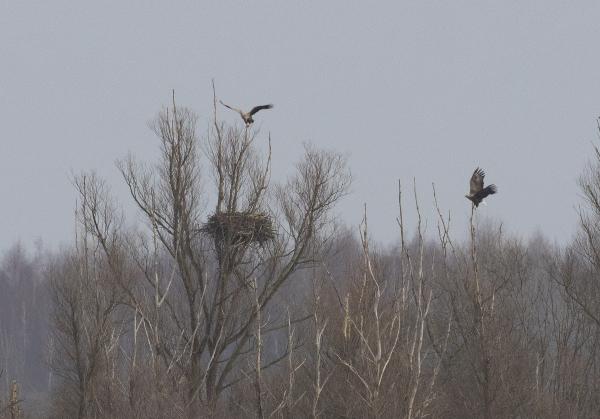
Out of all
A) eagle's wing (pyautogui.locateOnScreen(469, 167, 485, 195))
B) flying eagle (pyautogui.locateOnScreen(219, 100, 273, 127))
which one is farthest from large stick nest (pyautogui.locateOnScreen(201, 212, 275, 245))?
eagle's wing (pyautogui.locateOnScreen(469, 167, 485, 195))

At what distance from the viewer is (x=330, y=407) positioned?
615 inches

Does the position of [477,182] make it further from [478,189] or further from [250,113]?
[250,113]

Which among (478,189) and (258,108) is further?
(258,108)

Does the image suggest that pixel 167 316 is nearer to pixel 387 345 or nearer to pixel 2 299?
pixel 387 345

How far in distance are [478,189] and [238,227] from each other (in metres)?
4.48

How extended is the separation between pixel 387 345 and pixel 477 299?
2.18m

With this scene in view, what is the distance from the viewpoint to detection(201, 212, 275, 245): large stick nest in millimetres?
13797

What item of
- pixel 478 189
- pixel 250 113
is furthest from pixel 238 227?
pixel 478 189

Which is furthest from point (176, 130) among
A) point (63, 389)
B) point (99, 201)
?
point (63, 389)

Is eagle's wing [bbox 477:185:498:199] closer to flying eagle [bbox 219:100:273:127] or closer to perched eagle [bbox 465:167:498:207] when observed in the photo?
perched eagle [bbox 465:167:498:207]

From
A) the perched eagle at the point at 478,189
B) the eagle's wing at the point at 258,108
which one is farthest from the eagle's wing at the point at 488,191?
the eagle's wing at the point at 258,108

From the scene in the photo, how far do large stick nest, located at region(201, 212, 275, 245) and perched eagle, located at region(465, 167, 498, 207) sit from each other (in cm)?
418

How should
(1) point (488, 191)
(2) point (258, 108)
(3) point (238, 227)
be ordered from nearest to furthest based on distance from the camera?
(1) point (488, 191), (2) point (258, 108), (3) point (238, 227)

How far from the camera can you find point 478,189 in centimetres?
1078
